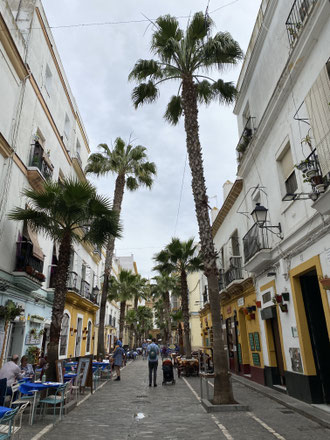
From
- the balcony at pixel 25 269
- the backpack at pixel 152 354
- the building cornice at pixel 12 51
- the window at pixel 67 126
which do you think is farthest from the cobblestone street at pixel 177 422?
the window at pixel 67 126

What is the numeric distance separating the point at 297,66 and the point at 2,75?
8982 mm

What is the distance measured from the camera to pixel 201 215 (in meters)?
9.88

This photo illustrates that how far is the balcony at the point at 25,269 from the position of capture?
10891 millimetres

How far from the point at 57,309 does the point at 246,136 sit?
31.4 ft

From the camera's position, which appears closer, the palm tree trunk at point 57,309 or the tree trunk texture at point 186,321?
the palm tree trunk at point 57,309

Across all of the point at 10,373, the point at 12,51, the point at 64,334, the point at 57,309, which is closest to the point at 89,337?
the point at 64,334

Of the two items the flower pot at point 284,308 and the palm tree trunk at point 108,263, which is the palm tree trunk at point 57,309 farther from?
the palm tree trunk at point 108,263

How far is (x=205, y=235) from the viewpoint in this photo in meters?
9.70

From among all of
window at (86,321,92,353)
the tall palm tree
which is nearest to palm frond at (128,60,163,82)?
the tall palm tree

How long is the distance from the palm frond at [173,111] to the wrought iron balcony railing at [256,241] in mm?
5658

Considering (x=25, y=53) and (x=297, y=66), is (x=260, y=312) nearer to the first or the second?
(x=297, y=66)

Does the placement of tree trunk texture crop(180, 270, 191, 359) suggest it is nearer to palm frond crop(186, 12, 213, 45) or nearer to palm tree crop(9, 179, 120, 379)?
palm tree crop(9, 179, 120, 379)

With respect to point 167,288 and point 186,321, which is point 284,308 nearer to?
point 186,321

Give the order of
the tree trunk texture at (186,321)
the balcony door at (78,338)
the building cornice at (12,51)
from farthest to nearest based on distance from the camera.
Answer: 1. the balcony door at (78,338)
2. the tree trunk texture at (186,321)
3. the building cornice at (12,51)
